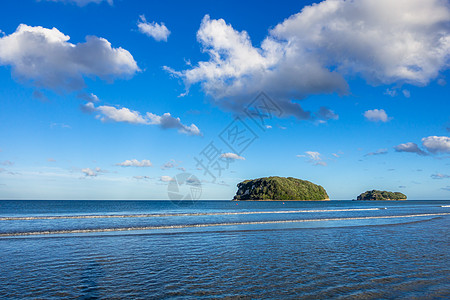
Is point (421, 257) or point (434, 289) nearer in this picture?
point (434, 289)

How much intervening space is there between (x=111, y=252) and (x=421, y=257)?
62.5 ft

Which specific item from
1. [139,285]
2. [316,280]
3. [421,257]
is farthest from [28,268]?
[421,257]

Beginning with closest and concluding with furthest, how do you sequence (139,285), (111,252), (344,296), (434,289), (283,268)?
(344,296) → (434,289) → (139,285) → (283,268) → (111,252)

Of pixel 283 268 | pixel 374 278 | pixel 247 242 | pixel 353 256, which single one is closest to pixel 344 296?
pixel 374 278

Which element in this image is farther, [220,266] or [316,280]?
[220,266]

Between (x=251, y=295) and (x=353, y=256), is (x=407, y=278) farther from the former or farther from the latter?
(x=251, y=295)

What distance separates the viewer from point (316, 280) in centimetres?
1136

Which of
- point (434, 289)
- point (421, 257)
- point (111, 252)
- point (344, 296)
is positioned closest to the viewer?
point (344, 296)

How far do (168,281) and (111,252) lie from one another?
27.1 feet

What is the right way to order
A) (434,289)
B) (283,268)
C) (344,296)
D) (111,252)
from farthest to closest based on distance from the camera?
(111,252) < (283,268) < (434,289) < (344,296)

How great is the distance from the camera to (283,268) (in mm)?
13406

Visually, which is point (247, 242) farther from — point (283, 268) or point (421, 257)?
point (421, 257)

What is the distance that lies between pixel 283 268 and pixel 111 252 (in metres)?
11.4

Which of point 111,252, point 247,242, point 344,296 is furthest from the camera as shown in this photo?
point 247,242
